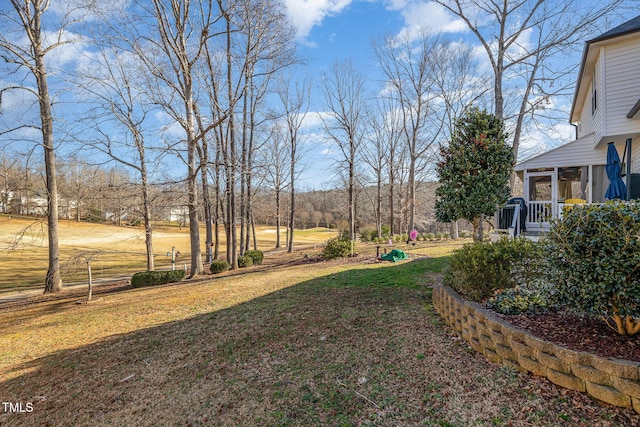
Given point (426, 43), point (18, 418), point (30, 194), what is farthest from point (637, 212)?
point (426, 43)

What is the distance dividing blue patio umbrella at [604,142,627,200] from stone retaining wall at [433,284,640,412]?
651cm

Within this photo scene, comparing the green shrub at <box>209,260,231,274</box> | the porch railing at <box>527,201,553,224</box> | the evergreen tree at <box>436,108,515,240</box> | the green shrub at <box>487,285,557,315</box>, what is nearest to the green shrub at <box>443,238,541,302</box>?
the green shrub at <box>487,285,557,315</box>

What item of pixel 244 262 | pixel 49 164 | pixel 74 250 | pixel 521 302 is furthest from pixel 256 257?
pixel 521 302

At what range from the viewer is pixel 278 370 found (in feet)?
11.8

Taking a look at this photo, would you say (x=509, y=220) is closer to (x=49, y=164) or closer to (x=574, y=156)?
(x=574, y=156)

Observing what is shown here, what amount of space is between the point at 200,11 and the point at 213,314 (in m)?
10.1

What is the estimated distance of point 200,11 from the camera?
10.0 m

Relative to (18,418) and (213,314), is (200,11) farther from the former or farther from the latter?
(18,418)

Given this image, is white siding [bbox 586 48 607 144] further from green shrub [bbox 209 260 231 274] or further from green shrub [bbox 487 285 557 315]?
green shrub [bbox 209 260 231 274]

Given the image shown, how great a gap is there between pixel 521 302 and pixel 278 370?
311 centimetres

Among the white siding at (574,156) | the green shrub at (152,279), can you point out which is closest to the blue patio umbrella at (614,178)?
the white siding at (574,156)

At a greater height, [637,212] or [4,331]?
[637,212]

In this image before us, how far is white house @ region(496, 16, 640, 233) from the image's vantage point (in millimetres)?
7180

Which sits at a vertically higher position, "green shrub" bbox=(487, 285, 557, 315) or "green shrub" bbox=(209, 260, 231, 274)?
"green shrub" bbox=(487, 285, 557, 315)
